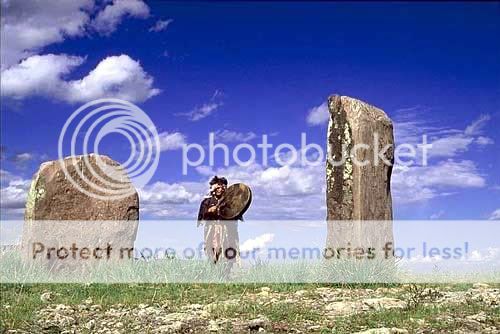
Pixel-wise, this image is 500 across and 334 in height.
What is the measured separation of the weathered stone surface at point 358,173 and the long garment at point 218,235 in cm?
177

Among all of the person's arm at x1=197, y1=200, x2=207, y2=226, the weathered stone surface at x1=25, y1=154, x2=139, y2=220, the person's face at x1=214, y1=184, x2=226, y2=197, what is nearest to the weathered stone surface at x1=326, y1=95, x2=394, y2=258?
the person's face at x1=214, y1=184, x2=226, y2=197

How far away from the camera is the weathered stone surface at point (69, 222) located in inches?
548

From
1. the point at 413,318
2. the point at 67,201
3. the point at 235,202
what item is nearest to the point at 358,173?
the point at 235,202

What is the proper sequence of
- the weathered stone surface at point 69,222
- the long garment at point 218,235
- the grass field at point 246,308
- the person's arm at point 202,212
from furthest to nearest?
the weathered stone surface at point 69,222
the person's arm at point 202,212
the long garment at point 218,235
the grass field at point 246,308

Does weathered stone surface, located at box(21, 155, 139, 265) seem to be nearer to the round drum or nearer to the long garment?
the long garment

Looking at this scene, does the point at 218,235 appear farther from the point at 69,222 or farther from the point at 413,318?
the point at 413,318

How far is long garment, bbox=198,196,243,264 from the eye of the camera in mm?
12984

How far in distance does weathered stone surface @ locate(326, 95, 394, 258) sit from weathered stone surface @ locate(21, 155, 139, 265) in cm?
412

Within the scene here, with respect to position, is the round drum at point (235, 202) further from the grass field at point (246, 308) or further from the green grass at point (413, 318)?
the green grass at point (413, 318)

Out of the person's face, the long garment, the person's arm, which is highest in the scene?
the person's face

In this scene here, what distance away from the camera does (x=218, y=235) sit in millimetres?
13000

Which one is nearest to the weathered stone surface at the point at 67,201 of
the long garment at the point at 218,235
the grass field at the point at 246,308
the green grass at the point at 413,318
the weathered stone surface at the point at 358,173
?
the grass field at the point at 246,308

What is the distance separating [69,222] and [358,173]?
5.62 m

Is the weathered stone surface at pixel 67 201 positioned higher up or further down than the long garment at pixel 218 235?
higher up
